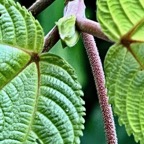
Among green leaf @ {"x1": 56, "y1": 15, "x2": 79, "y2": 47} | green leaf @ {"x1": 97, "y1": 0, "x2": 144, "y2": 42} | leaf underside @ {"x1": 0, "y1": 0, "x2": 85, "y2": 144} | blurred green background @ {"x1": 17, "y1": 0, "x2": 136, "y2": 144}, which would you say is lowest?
leaf underside @ {"x1": 0, "y1": 0, "x2": 85, "y2": 144}

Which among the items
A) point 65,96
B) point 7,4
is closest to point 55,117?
point 65,96

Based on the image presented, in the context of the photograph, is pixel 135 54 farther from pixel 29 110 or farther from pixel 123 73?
pixel 29 110

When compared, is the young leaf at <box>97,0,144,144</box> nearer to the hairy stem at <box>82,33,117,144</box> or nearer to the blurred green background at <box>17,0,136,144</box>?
the hairy stem at <box>82,33,117,144</box>

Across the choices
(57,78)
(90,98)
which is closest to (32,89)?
(57,78)

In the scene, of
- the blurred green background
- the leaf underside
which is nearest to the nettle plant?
the leaf underside

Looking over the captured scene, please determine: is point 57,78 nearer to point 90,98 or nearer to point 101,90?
point 101,90

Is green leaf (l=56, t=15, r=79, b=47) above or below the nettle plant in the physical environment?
above

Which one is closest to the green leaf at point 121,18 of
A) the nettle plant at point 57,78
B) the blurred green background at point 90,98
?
the nettle plant at point 57,78
